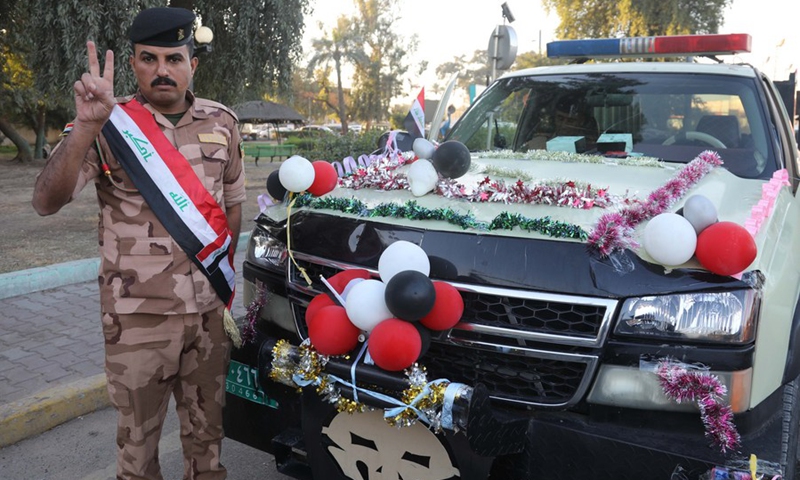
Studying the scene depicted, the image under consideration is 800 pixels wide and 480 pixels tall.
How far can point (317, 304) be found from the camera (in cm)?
205

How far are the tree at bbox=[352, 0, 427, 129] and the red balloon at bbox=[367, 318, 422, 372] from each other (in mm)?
43310

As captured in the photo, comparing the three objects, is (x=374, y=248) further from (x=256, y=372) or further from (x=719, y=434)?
(x=719, y=434)

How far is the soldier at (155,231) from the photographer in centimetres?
225

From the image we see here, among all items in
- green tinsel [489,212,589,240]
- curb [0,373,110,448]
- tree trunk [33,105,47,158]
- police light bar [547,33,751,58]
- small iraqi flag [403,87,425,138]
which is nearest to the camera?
green tinsel [489,212,589,240]

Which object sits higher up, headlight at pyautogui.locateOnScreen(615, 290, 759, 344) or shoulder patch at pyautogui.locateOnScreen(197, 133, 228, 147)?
shoulder patch at pyautogui.locateOnScreen(197, 133, 228, 147)

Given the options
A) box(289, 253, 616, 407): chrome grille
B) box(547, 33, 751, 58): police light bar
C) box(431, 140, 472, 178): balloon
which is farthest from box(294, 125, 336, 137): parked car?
box(289, 253, 616, 407): chrome grille

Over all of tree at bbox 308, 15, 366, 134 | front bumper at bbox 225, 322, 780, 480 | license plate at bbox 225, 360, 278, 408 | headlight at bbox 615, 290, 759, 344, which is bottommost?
license plate at bbox 225, 360, 278, 408

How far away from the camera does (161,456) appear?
3357 mm

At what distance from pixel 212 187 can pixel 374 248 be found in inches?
29.7

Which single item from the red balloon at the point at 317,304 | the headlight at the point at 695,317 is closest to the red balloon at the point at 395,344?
the red balloon at the point at 317,304

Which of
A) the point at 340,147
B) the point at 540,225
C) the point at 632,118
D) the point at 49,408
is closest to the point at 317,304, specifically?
the point at 540,225

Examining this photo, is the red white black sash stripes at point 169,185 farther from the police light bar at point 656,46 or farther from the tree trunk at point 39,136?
the tree trunk at point 39,136

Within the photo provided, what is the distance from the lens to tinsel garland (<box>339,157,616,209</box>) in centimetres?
216

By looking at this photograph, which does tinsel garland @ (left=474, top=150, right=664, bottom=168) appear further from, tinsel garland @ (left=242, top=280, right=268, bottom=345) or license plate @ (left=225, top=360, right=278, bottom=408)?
license plate @ (left=225, top=360, right=278, bottom=408)
